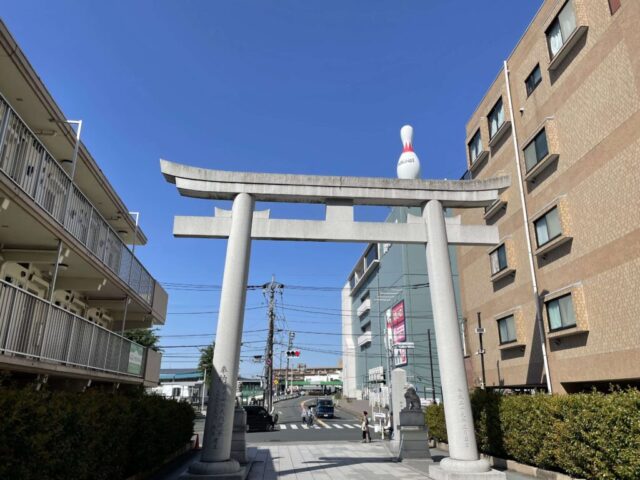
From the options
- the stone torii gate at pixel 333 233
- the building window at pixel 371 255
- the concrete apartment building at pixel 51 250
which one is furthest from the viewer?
the building window at pixel 371 255

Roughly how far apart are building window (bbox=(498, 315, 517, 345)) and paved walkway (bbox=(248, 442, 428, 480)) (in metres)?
6.99

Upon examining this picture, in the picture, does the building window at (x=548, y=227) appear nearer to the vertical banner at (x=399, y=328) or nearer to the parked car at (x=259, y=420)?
the parked car at (x=259, y=420)

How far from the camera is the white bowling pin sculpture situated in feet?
46.8

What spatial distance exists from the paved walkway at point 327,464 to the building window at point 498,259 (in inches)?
367

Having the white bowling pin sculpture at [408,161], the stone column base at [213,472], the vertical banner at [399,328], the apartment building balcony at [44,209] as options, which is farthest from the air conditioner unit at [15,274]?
the vertical banner at [399,328]

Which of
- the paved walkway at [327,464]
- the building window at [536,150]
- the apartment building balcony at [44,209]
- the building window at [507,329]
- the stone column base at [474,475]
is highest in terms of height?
the building window at [536,150]

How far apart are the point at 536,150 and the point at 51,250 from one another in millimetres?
16748

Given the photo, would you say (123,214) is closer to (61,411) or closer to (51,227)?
(51,227)

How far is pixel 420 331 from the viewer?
50.2m

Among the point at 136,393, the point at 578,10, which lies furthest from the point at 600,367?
the point at 136,393

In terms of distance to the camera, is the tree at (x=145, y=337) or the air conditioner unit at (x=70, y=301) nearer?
the air conditioner unit at (x=70, y=301)

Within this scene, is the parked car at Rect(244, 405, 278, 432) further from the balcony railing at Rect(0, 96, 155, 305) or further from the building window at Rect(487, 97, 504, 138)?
the building window at Rect(487, 97, 504, 138)

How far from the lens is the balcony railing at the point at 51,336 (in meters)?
8.20

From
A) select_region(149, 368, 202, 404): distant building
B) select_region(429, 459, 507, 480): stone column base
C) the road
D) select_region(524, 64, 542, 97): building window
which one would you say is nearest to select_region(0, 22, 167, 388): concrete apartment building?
select_region(429, 459, 507, 480): stone column base
